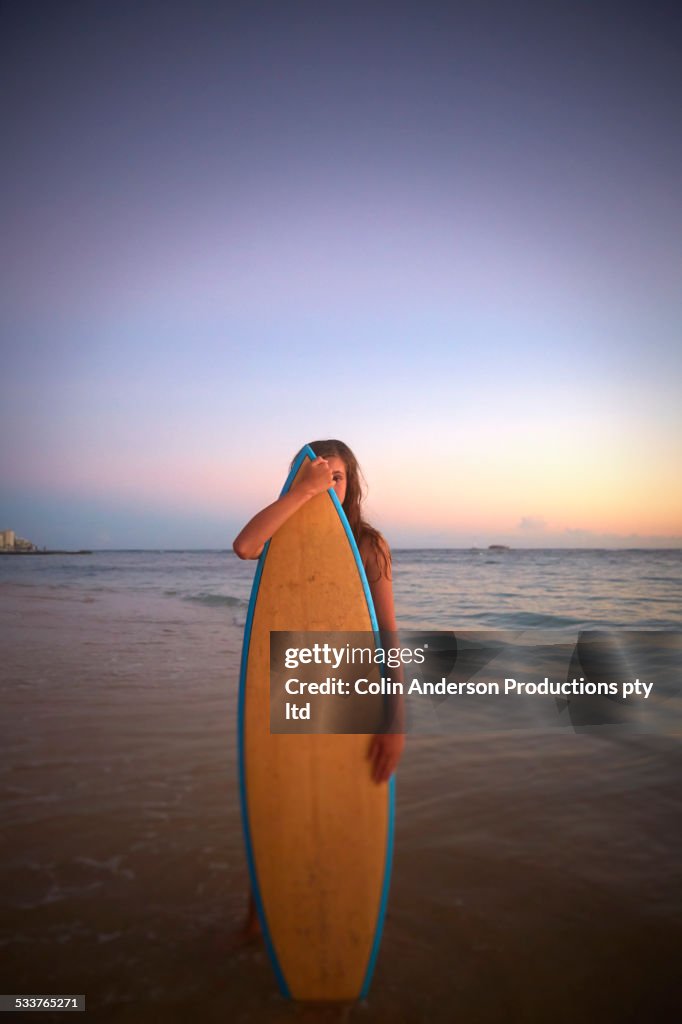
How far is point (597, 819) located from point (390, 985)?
162 cm

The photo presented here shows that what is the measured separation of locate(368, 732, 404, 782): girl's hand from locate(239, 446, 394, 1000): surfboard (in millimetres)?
25

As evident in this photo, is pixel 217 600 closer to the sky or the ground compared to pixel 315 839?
closer to the ground

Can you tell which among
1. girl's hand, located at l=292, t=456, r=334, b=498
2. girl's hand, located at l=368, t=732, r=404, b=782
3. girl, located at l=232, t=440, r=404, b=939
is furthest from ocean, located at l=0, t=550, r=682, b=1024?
girl's hand, located at l=292, t=456, r=334, b=498

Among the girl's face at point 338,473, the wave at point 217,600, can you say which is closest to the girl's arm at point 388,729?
the girl's face at point 338,473

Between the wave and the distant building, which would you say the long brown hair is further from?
the distant building

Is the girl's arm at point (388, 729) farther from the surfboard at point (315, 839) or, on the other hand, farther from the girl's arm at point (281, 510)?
the girl's arm at point (281, 510)

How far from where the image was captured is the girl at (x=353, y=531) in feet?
6.42

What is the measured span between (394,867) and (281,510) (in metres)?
1.68

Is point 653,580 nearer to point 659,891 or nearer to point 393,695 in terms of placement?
point 659,891

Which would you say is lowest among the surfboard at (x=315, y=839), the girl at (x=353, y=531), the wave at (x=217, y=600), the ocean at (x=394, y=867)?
the wave at (x=217, y=600)

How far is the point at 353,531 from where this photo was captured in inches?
92.7

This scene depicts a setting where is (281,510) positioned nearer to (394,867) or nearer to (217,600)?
(394,867)

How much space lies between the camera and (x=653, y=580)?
17.4m

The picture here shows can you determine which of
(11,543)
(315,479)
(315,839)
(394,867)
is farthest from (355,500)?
(11,543)
